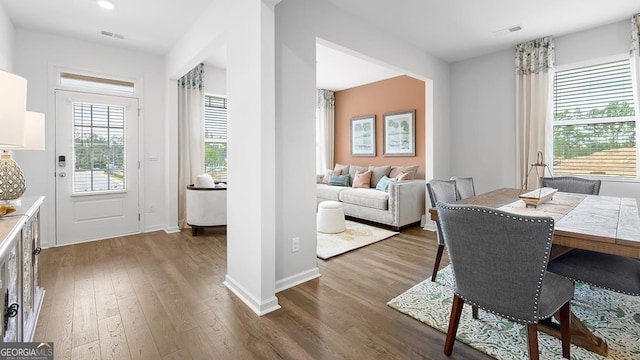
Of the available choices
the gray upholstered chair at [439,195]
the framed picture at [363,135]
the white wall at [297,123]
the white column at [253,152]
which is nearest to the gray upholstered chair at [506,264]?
the gray upholstered chair at [439,195]

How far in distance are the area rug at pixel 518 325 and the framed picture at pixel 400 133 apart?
343 centimetres

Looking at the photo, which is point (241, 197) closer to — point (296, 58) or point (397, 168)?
point (296, 58)

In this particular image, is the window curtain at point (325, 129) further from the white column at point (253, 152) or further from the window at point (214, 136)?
the white column at point (253, 152)

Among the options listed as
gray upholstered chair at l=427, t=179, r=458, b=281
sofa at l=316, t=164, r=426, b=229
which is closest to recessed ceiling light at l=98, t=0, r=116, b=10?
gray upholstered chair at l=427, t=179, r=458, b=281

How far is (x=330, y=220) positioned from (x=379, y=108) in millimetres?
2920

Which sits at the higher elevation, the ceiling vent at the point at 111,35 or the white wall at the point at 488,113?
the ceiling vent at the point at 111,35

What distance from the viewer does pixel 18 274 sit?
1452mm

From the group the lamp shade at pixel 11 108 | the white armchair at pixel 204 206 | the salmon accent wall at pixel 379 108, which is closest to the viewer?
the lamp shade at pixel 11 108

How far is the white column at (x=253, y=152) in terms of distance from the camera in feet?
6.98

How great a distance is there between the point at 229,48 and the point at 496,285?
2.54m

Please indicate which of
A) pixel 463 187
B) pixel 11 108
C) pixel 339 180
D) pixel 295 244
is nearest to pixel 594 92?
pixel 463 187

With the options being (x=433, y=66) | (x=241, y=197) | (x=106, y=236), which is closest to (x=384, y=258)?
(x=241, y=197)

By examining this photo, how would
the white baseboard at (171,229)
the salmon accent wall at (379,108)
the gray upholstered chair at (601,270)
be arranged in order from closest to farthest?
the gray upholstered chair at (601,270)
the white baseboard at (171,229)
the salmon accent wall at (379,108)

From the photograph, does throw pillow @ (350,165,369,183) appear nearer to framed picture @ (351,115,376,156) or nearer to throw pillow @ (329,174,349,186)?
throw pillow @ (329,174,349,186)
